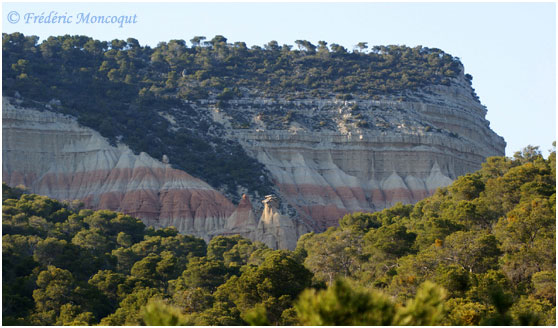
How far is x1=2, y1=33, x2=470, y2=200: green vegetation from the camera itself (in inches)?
4080

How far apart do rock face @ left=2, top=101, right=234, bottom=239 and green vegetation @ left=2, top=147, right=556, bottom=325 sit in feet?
83.9

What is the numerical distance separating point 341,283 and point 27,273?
34.6m

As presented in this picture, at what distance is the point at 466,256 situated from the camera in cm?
4584

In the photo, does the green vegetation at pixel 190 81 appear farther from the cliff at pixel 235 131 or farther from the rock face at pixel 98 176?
the rock face at pixel 98 176

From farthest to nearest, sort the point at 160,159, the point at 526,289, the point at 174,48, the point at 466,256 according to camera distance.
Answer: the point at 174,48 → the point at 160,159 → the point at 466,256 → the point at 526,289

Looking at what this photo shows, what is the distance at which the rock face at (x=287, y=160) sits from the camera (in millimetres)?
93625

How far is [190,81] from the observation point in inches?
4786

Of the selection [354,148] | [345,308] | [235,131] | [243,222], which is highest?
[235,131]

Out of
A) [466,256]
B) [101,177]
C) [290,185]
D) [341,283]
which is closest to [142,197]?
[101,177]

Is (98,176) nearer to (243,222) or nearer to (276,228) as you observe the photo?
(243,222)

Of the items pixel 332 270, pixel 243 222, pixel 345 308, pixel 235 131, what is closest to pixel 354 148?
pixel 235 131

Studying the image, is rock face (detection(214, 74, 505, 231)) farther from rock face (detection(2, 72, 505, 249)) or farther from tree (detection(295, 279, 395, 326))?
tree (detection(295, 279, 395, 326))

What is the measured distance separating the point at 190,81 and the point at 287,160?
19790 mm

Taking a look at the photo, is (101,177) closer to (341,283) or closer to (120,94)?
(120,94)
